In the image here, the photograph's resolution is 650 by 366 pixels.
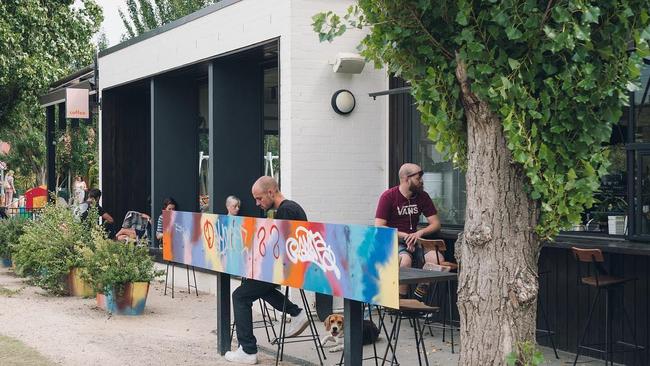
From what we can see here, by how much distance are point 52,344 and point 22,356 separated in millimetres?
669

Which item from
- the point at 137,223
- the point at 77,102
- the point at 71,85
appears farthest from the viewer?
the point at 71,85

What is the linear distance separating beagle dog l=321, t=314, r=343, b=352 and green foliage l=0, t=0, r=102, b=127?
14871 mm

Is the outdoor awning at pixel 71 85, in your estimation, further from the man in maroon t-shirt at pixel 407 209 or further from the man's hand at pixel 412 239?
the man's hand at pixel 412 239

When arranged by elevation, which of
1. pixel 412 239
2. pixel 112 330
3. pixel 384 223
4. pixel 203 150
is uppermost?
pixel 203 150

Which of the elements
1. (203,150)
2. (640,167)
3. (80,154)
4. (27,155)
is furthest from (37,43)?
(27,155)

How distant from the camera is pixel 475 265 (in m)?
5.01

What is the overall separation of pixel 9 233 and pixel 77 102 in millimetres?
2936

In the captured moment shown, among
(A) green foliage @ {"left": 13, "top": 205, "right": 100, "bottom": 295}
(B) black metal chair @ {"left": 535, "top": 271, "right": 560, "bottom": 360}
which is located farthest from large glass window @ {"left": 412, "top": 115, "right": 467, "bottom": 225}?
(A) green foliage @ {"left": 13, "top": 205, "right": 100, "bottom": 295}

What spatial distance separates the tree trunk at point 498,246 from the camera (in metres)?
4.95

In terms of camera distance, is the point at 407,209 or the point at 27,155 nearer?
the point at 407,209

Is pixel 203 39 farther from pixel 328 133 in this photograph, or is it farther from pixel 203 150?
pixel 203 150

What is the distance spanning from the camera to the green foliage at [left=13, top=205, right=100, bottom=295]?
494 inches

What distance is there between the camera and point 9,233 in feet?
53.8

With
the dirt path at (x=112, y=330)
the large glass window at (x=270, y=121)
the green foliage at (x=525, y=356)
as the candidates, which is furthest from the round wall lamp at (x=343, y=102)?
the green foliage at (x=525, y=356)
